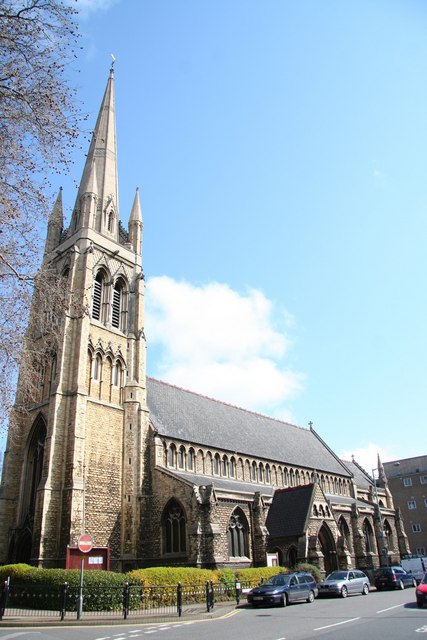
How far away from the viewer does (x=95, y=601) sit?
55.9 ft

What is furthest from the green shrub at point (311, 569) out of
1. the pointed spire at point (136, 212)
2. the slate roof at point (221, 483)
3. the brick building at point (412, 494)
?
the brick building at point (412, 494)

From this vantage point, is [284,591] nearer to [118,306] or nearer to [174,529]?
[174,529]

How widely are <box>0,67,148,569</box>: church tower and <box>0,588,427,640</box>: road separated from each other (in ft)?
34.7

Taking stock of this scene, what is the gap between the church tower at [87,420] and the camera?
81.0ft

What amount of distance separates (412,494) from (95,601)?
59.7 metres

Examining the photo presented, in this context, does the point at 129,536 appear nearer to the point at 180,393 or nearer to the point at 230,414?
the point at 180,393

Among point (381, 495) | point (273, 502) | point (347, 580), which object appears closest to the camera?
point (347, 580)

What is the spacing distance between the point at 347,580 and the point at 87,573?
12330mm

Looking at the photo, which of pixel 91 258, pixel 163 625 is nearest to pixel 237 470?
pixel 91 258

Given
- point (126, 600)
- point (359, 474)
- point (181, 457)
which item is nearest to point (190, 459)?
point (181, 457)

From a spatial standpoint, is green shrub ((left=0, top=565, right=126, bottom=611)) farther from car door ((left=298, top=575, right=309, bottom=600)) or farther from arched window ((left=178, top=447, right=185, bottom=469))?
arched window ((left=178, top=447, right=185, bottom=469))

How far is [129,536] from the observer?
1046 inches

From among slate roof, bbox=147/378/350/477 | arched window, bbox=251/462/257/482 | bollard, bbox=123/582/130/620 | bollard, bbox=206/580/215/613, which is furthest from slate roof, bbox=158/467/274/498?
bollard, bbox=123/582/130/620

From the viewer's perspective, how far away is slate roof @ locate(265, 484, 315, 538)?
96.8 feet
